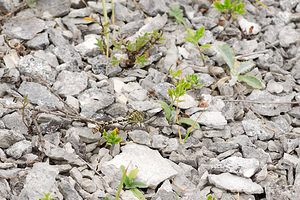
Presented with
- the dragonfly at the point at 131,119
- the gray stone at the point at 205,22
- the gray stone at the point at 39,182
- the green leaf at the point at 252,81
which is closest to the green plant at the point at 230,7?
the gray stone at the point at 205,22

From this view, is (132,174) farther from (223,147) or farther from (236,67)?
(236,67)

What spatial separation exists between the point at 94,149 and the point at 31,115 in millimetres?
456

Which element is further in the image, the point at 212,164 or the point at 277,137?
the point at 277,137

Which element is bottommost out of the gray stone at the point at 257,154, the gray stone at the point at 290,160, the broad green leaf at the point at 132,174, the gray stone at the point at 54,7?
the gray stone at the point at 290,160

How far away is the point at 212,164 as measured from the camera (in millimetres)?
2430

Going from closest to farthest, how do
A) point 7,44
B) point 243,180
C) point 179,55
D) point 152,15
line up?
point 243,180
point 7,44
point 179,55
point 152,15

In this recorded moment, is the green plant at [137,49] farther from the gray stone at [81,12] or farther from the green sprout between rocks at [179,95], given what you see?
the gray stone at [81,12]

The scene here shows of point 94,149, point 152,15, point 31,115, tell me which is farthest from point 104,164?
point 152,15

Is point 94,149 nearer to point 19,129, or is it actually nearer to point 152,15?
point 19,129

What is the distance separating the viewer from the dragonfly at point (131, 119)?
240cm

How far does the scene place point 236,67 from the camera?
3.13 meters

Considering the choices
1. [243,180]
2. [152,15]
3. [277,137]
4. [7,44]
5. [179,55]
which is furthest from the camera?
[152,15]

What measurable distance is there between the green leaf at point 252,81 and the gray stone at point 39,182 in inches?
65.0

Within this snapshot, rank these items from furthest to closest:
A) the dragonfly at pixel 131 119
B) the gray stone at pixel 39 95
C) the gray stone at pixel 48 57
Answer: the gray stone at pixel 48 57
the gray stone at pixel 39 95
the dragonfly at pixel 131 119
